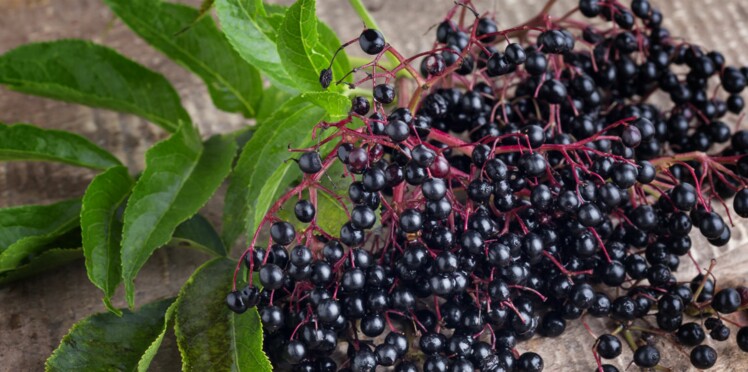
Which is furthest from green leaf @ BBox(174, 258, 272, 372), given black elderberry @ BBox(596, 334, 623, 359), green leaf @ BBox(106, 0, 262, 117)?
black elderberry @ BBox(596, 334, 623, 359)

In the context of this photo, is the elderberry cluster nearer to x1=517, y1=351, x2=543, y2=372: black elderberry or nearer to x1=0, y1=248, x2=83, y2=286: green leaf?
x1=517, y1=351, x2=543, y2=372: black elderberry

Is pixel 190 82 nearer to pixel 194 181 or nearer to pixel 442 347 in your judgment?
pixel 194 181

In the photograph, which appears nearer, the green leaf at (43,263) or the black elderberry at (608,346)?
the black elderberry at (608,346)

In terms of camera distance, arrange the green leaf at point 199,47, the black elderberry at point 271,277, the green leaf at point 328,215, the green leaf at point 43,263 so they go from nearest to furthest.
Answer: the black elderberry at point 271,277, the green leaf at point 328,215, the green leaf at point 43,263, the green leaf at point 199,47

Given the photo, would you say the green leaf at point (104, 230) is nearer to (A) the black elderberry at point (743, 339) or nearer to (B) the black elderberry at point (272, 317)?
(B) the black elderberry at point (272, 317)

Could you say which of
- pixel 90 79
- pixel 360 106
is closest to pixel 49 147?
pixel 90 79


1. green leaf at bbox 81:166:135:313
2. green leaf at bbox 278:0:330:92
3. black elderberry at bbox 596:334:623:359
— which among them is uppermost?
green leaf at bbox 278:0:330:92

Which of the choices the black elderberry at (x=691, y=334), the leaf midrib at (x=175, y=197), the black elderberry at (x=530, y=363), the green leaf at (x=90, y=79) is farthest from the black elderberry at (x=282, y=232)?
the black elderberry at (x=691, y=334)
